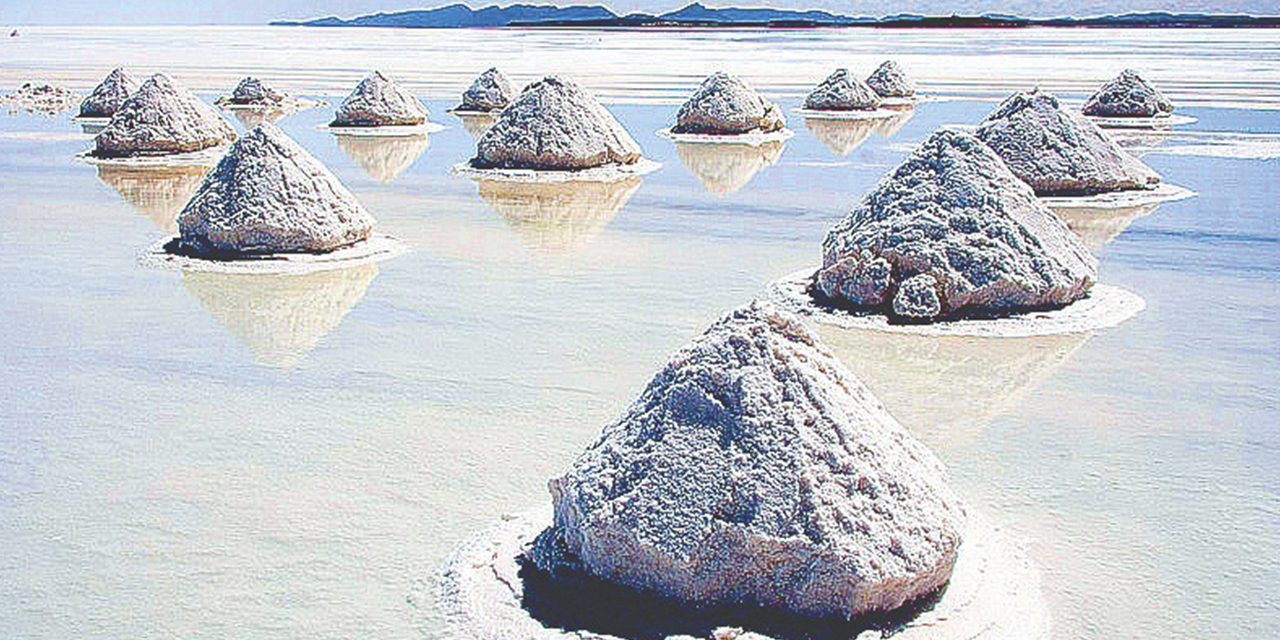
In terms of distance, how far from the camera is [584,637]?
3260 mm

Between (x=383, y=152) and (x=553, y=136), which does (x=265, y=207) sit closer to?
(x=553, y=136)

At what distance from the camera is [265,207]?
8.01 m

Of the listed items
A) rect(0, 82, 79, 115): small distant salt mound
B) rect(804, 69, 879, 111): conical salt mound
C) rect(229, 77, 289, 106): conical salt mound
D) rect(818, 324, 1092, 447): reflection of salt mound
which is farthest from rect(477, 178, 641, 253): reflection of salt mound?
rect(0, 82, 79, 115): small distant salt mound

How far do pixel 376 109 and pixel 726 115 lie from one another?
451 centimetres

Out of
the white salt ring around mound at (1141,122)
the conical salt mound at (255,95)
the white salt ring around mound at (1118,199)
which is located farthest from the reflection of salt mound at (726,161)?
the conical salt mound at (255,95)

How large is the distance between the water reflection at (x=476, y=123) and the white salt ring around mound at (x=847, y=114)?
4.59 metres

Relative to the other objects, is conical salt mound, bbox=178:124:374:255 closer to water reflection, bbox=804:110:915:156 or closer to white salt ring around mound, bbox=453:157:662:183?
white salt ring around mound, bbox=453:157:662:183

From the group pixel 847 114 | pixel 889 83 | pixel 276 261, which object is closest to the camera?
pixel 276 261

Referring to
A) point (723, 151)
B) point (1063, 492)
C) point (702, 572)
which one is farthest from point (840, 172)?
point (702, 572)

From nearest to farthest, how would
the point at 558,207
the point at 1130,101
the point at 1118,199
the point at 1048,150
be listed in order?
1. the point at 558,207
2. the point at 1048,150
3. the point at 1118,199
4. the point at 1130,101

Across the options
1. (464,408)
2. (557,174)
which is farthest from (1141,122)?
(464,408)

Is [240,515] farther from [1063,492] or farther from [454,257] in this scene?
[454,257]

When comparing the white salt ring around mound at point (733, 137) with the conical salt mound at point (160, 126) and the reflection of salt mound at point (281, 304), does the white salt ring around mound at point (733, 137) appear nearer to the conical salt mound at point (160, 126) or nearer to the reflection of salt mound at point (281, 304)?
the conical salt mound at point (160, 126)

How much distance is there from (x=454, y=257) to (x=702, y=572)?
5.29m
